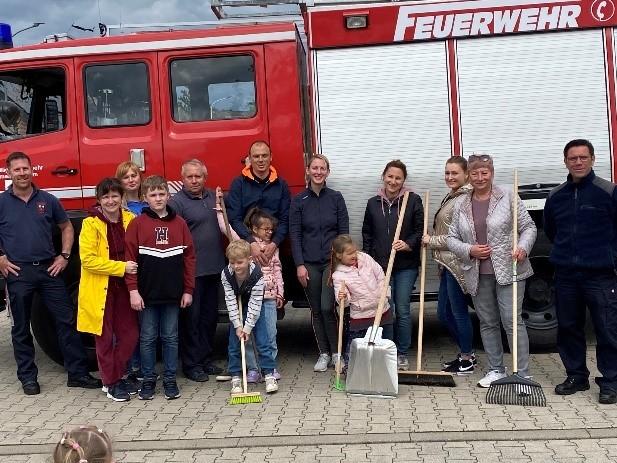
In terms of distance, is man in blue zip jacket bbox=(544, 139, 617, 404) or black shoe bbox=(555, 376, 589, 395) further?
black shoe bbox=(555, 376, 589, 395)

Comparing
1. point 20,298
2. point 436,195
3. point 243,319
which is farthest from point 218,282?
point 436,195

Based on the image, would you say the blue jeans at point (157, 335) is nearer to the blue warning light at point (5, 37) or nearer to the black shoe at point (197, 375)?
the black shoe at point (197, 375)

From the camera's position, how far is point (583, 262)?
525 cm

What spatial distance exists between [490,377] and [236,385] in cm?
183

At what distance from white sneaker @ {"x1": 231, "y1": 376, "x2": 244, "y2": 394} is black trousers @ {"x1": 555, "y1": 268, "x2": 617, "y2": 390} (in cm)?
228

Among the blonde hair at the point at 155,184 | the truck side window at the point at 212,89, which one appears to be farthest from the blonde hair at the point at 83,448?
the truck side window at the point at 212,89

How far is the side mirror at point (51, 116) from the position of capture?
6.50 meters

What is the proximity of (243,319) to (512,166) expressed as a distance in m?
2.41

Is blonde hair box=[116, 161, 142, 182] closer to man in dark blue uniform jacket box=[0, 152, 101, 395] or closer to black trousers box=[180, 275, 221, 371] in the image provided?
man in dark blue uniform jacket box=[0, 152, 101, 395]

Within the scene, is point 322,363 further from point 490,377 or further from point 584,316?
point 584,316

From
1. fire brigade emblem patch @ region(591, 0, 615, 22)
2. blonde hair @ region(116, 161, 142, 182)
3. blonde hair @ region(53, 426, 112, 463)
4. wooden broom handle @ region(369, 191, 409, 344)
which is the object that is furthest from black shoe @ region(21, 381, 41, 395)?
fire brigade emblem patch @ region(591, 0, 615, 22)

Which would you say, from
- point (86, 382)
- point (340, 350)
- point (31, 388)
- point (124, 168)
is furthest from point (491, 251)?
point (31, 388)

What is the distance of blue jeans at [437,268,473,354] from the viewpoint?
19.7 feet

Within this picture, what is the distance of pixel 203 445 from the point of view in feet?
15.4
